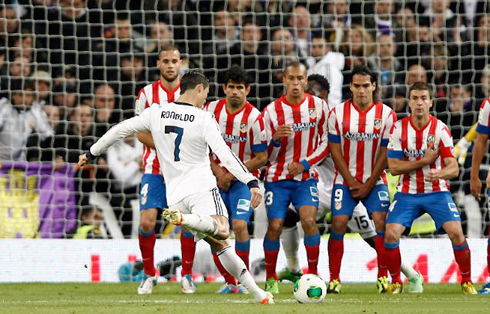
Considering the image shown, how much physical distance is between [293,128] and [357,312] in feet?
10.2

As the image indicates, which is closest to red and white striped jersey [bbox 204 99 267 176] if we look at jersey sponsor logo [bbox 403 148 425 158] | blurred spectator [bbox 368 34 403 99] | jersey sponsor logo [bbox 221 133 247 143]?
jersey sponsor logo [bbox 221 133 247 143]

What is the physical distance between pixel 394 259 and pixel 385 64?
3.93 m

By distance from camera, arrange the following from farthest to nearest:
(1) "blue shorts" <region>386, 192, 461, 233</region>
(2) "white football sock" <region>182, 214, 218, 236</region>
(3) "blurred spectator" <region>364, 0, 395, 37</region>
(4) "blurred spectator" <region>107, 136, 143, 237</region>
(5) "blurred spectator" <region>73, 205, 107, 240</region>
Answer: (3) "blurred spectator" <region>364, 0, 395, 37</region>
(4) "blurred spectator" <region>107, 136, 143, 237</region>
(5) "blurred spectator" <region>73, 205, 107, 240</region>
(1) "blue shorts" <region>386, 192, 461, 233</region>
(2) "white football sock" <region>182, 214, 218, 236</region>

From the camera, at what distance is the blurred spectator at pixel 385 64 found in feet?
40.0

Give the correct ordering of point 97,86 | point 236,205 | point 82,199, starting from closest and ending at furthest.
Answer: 1. point 236,205
2. point 82,199
3. point 97,86

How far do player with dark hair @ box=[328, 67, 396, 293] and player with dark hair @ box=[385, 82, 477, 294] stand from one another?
181 millimetres

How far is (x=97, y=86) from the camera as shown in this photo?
12125mm

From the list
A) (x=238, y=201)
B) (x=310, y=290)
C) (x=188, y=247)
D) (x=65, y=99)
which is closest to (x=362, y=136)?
(x=238, y=201)

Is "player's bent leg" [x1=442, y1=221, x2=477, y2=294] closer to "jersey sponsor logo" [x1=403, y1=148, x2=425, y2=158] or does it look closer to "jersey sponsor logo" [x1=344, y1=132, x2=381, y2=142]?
"jersey sponsor logo" [x1=403, y1=148, x2=425, y2=158]

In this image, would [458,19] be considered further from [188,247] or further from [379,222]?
[188,247]

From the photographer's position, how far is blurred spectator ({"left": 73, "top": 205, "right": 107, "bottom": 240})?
36.4 feet

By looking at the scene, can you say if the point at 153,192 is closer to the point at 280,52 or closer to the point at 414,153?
the point at 414,153

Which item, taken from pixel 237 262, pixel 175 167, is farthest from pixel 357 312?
pixel 175 167

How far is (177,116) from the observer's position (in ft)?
24.1
